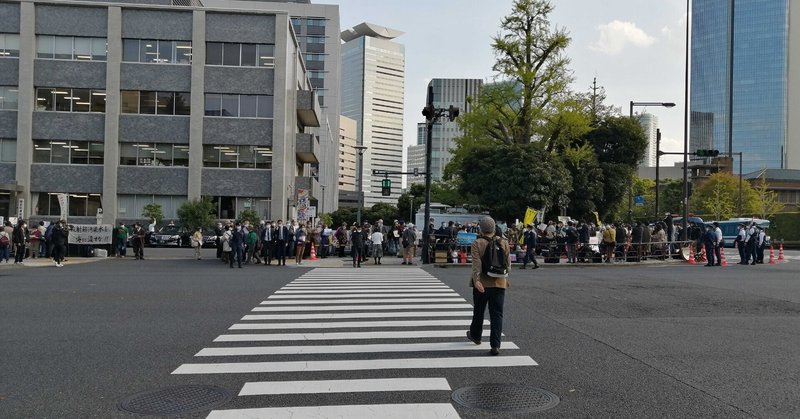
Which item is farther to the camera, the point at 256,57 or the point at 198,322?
the point at 256,57

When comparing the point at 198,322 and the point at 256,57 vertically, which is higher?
the point at 256,57

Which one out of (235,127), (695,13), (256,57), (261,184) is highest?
(695,13)

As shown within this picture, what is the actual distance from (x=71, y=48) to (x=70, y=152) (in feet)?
23.5

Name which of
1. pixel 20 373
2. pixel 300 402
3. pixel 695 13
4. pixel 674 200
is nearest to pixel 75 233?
pixel 20 373

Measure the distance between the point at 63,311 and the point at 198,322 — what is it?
3165 millimetres

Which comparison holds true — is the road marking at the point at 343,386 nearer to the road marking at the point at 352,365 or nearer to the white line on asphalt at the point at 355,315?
the road marking at the point at 352,365

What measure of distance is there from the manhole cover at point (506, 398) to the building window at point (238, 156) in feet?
126

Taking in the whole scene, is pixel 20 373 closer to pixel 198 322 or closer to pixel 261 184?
pixel 198 322

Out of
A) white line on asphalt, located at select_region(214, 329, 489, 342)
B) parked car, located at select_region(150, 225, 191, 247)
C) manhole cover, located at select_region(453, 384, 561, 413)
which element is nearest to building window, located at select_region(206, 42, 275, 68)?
parked car, located at select_region(150, 225, 191, 247)

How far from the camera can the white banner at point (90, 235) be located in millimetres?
27406

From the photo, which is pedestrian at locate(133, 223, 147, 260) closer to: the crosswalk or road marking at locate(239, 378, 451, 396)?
the crosswalk

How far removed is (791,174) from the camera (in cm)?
10125

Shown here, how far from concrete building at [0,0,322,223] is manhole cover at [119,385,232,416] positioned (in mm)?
36905

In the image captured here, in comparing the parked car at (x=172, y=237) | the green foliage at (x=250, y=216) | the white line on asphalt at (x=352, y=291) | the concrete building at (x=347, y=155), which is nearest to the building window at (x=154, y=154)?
the parked car at (x=172, y=237)
